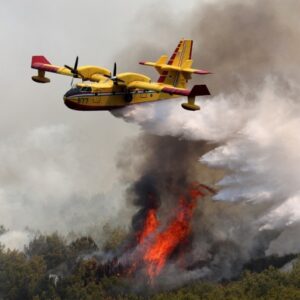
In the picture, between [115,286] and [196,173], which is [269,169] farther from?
[115,286]

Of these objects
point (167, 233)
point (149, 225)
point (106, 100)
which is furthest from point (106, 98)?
point (167, 233)

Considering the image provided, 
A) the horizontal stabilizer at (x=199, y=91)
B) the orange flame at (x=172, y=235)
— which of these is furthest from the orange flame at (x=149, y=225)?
the horizontal stabilizer at (x=199, y=91)

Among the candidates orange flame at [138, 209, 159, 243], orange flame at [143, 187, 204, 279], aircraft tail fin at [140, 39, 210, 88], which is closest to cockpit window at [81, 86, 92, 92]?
aircraft tail fin at [140, 39, 210, 88]

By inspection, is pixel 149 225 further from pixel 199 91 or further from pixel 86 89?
pixel 199 91

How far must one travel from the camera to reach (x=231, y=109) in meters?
80.4

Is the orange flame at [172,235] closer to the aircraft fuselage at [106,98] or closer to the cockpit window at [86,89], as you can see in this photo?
the aircraft fuselage at [106,98]

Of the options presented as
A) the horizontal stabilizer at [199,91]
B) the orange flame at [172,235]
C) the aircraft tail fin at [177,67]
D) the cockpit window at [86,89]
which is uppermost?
the aircraft tail fin at [177,67]

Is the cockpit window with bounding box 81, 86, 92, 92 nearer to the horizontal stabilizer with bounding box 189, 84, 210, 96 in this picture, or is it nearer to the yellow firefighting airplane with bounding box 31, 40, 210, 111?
the yellow firefighting airplane with bounding box 31, 40, 210, 111

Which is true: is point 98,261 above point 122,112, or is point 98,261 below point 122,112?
below

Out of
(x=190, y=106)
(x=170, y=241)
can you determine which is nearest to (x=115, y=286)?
(x=170, y=241)

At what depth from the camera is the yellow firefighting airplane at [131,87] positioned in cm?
7406

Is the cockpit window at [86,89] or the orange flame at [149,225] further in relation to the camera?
the orange flame at [149,225]

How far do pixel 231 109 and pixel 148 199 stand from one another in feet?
38.8

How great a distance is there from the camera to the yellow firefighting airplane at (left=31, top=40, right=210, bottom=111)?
243ft
